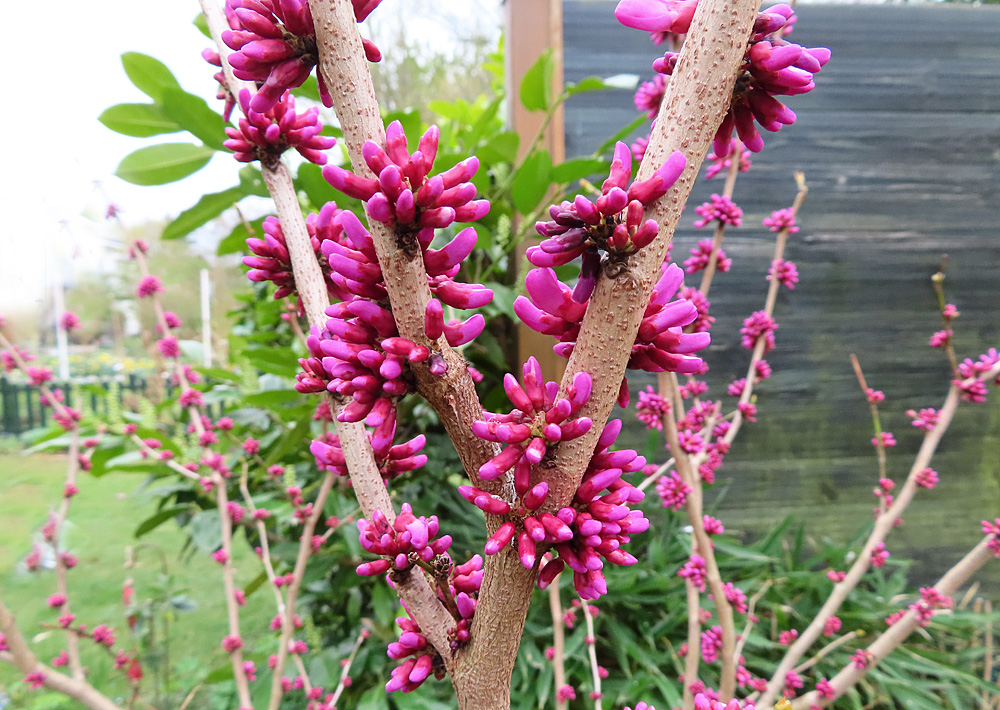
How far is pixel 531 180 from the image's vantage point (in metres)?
1.09

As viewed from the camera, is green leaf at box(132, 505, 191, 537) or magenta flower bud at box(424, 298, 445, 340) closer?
magenta flower bud at box(424, 298, 445, 340)

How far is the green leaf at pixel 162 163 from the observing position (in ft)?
2.68

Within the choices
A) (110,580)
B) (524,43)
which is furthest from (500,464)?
(110,580)

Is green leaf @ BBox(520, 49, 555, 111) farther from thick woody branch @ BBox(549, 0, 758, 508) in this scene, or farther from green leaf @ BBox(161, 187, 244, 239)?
thick woody branch @ BBox(549, 0, 758, 508)

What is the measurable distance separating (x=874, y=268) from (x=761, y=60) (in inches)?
80.5

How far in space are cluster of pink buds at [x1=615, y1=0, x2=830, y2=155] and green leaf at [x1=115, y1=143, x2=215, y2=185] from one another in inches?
31.6

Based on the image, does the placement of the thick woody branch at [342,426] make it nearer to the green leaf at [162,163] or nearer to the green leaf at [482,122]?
the green leaf at [162,163]

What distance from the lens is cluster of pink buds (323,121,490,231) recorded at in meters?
0.23

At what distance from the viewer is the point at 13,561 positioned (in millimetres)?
2396

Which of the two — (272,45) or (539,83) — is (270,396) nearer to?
(272,45)

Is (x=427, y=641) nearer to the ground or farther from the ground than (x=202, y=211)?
nearer to the ground

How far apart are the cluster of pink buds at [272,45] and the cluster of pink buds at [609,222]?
0.53 ft

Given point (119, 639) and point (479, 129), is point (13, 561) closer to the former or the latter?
point (119, 639)

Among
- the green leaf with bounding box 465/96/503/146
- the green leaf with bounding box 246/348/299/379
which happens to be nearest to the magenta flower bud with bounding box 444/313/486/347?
the green leaf with bounding box 246/348/299/379
